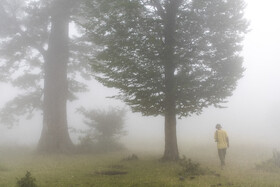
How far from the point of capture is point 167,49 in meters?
13.7

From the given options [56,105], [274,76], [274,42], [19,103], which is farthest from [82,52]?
[274,42]

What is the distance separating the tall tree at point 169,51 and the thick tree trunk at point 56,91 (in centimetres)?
742

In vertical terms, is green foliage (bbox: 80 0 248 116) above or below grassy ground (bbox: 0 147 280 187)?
above

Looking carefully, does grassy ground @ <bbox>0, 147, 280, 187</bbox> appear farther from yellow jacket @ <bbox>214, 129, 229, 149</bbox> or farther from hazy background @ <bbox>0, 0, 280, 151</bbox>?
hazy background @ <bbox>0, 0, 280, 151</bbox>

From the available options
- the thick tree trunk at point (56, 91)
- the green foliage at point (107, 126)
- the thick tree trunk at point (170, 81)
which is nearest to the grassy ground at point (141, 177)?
the thick tree trunk at point (170, 81)

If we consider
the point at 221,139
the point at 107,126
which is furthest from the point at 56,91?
the point at 221,139

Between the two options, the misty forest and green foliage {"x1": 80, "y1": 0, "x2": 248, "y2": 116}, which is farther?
green foliage {"x1": 80, "y1": 0, "x2": 248, "y2": 116}

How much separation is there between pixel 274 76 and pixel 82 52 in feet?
255

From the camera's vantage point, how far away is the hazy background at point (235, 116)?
136 feet

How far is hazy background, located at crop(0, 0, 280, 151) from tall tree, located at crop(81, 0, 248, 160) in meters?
20.7

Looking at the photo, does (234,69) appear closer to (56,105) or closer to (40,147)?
(56,105)

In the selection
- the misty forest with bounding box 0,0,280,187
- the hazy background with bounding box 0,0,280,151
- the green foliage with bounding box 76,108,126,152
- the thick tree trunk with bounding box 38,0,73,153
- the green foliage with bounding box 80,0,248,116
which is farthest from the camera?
the hazy background with bounding box 0,0,280,151

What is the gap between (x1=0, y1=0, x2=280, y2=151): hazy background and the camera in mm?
41500

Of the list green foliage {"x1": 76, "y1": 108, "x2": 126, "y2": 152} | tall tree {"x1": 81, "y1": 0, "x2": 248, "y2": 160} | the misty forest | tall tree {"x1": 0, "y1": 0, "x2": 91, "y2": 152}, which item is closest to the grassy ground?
the misty forest
